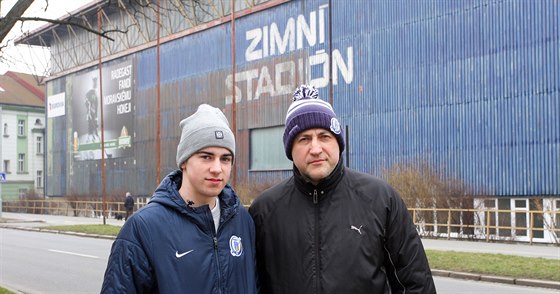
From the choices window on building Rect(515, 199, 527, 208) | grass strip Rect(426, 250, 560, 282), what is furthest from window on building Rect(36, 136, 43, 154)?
grass strip Rect(426, 250, 560, 282)

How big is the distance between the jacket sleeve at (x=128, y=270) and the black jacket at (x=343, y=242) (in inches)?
24.7

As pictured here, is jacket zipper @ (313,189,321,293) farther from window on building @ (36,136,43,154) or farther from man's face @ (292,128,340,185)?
window on building @ (36,136,43,154)

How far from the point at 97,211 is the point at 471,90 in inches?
1185

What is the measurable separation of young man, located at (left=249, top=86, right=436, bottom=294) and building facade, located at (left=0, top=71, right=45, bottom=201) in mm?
73157

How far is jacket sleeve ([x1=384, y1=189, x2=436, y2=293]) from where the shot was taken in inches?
123

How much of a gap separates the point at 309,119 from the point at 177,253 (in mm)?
880

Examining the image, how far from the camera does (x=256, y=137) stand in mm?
36594

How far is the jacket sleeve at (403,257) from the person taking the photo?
10.2ft

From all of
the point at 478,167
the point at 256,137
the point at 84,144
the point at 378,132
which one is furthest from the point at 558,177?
the point at 84,144

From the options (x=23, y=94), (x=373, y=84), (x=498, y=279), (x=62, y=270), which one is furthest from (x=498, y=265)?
(x=23, y=94)

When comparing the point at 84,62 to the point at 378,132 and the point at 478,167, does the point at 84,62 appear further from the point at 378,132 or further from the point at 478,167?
the point at 478,167

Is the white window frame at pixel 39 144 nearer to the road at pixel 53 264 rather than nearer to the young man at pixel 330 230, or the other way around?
the road at pixel 53 264

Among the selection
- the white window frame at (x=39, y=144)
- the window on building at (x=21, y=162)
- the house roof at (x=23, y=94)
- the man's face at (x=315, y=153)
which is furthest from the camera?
the white window frame at (x=39, y=144)

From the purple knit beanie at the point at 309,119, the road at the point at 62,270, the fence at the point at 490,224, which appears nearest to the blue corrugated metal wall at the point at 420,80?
the fence at the point at 490,224
